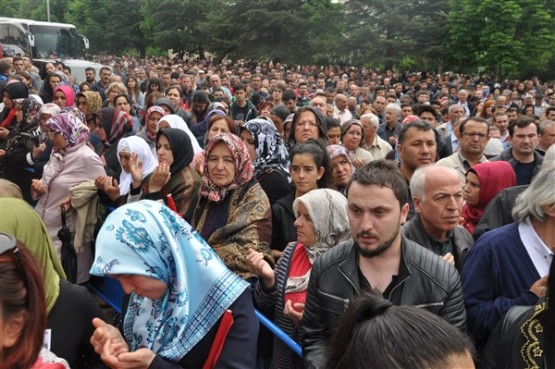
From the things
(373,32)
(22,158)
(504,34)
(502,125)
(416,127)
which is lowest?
(22,158)

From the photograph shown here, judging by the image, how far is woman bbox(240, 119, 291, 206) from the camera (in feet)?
16.5

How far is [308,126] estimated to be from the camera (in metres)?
6.30

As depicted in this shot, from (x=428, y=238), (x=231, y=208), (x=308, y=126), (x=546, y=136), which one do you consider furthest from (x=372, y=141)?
(x=428, y=238)

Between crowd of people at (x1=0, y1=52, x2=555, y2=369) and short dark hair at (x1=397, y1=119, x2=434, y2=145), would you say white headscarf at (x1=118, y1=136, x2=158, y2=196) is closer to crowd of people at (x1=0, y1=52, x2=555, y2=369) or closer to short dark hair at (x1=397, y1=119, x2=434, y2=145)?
crowd of people at (x1=0, y1=52, x2=555, y2=369)

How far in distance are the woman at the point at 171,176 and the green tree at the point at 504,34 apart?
103 ft

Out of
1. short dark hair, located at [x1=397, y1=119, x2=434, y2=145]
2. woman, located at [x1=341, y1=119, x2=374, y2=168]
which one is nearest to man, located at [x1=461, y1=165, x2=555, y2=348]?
short dark hair, located at [x1=397, y1=119, x2=434, y2=145]

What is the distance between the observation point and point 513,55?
3334cm

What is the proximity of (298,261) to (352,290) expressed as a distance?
67cm

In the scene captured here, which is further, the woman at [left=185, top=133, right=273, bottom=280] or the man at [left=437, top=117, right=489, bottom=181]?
the man at [left=437, top=117, right=489, bottom=181]

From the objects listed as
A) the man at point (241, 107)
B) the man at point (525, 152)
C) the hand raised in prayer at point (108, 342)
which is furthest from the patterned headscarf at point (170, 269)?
the man at point (241, 107)

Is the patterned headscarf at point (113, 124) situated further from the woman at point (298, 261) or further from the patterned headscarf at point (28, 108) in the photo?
the woman at point (298, 261)

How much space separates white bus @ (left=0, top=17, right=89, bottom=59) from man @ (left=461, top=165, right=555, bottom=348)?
80.0 ft

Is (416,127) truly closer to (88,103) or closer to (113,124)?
(113,124)

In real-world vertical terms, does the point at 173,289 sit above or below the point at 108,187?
above
